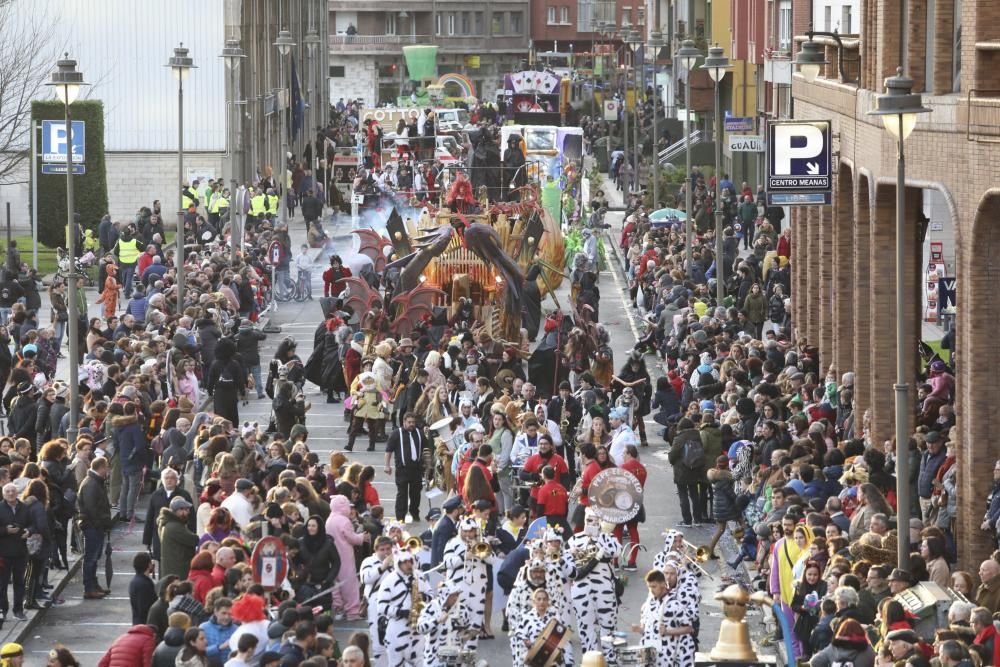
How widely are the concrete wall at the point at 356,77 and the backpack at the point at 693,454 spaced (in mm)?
116347

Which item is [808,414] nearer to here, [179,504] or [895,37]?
[895,37]

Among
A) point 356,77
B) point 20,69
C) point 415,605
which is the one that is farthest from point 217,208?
point 356,77

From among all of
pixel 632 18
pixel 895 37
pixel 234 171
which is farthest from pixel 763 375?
pixel 632 18

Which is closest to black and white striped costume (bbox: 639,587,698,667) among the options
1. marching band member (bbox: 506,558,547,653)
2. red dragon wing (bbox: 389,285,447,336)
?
marching band member (bbox: 506,558,547,653)

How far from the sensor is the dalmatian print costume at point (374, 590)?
62.5 feet

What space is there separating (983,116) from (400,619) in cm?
730

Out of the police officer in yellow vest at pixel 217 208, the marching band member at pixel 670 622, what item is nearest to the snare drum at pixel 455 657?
the marching band member at pixel 670 622

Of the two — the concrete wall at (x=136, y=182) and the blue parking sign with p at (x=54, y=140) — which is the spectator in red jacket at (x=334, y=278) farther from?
the concrete wall at (x=136, y=182)

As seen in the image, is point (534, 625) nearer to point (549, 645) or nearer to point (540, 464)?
point (549, 645)

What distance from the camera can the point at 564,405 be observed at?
91.6ft

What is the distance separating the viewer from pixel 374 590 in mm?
19234

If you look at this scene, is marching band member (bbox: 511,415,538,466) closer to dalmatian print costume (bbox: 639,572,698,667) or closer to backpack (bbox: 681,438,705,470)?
backpack (bbox: 681,438,705,470)

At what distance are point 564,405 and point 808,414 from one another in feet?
9.62

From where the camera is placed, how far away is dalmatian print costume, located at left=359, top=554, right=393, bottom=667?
62.5 feet
